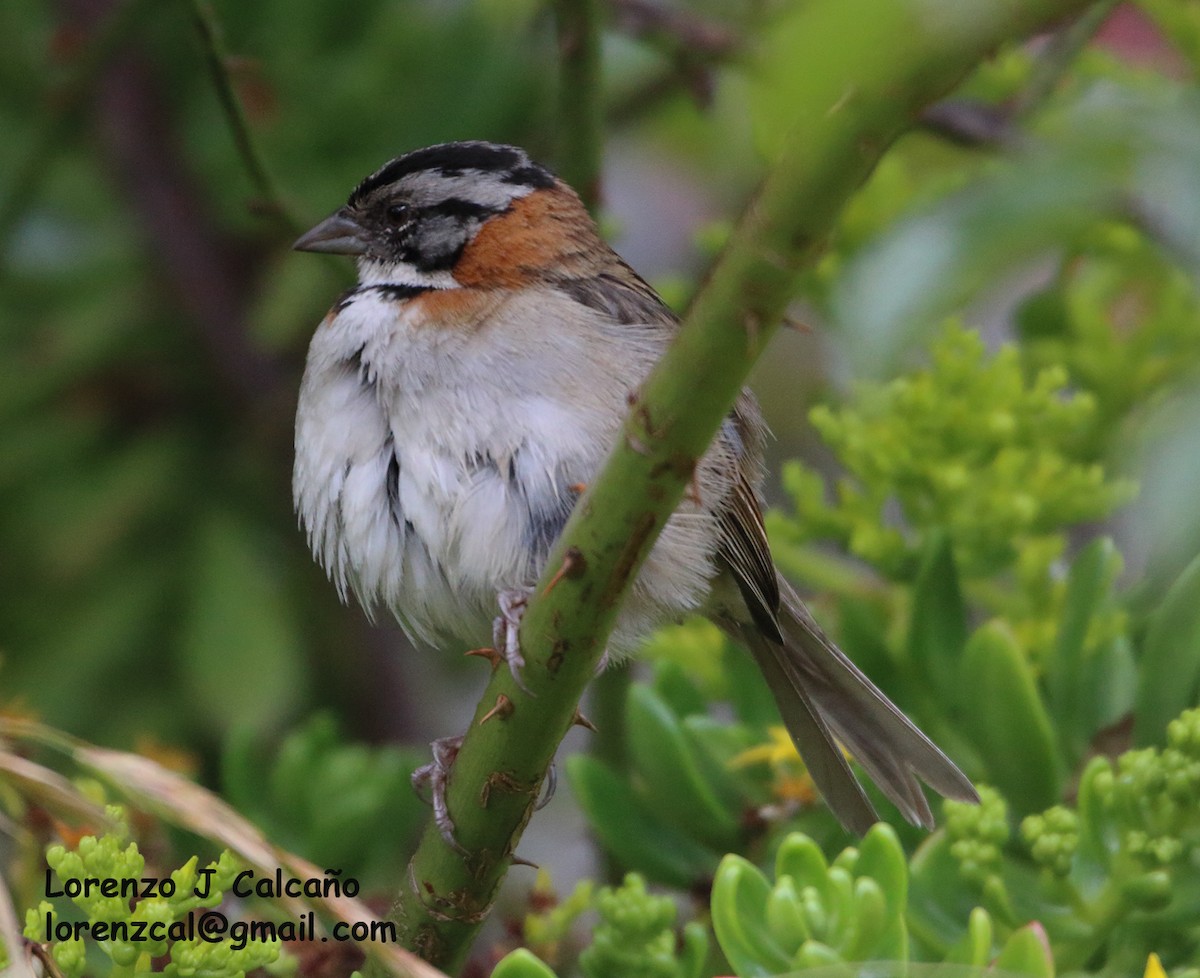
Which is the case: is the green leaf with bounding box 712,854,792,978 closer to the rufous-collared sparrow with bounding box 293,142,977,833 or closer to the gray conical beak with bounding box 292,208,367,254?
the rufous-collared sparrow with bounding box 293,142,977,833

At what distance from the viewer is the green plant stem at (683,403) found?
0.78 meters

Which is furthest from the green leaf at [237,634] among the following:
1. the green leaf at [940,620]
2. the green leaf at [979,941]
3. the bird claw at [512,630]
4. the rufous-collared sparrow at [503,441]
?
the green leaf at [979,941]

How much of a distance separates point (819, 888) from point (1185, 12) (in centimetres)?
166

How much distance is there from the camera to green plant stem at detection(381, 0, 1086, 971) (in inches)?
30.5

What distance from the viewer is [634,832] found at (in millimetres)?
2236

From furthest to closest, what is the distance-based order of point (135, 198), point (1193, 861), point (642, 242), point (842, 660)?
point (642, 242)
point (135, 198)
point (842, 660)
point (1193, 861)

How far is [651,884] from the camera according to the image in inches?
93.4

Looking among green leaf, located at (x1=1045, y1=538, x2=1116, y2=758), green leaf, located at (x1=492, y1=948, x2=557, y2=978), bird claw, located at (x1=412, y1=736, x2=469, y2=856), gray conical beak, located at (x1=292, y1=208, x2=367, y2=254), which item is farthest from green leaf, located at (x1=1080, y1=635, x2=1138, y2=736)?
gray conical beak, located at (x1=292, y1=208, x2=367, y2=254)

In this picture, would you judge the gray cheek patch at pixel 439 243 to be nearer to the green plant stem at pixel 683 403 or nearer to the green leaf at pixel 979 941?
the green plant stem at pixel 683 403

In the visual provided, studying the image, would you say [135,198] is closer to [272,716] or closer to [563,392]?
[272,716]

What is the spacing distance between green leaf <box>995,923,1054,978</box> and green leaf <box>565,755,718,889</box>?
2.80ft

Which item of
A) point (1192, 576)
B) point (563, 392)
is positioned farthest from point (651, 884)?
point (1192, 576)

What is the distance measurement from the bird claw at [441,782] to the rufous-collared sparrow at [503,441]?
9.4 inches

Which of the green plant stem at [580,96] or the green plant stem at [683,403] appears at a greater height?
the green plant stem at [580,96]
